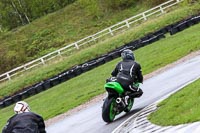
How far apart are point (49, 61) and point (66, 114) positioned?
75.7 ft

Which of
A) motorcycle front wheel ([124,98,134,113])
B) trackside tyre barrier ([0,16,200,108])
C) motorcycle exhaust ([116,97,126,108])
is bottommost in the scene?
motorcycle front wheel ([124,98,134,113])

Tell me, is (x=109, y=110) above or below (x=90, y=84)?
below

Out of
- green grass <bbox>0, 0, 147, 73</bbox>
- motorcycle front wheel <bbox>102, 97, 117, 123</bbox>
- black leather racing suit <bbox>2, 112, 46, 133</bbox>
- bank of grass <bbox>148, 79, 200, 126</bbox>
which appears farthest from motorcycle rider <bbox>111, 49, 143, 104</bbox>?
green grass <bbox>0, 0, 147, 73</bbox>

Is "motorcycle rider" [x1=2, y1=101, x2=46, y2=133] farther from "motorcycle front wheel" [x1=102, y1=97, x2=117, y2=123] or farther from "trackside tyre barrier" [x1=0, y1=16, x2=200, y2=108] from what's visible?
"trackside tyre barrier" [x1=0, y1=16, x2=200, y2=108]

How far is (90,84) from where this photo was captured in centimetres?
2683

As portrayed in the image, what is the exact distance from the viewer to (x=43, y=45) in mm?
58562

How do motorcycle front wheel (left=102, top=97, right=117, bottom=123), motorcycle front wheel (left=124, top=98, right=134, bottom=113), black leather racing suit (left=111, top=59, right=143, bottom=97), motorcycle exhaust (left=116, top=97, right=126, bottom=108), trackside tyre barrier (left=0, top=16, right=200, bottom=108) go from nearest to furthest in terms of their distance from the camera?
motorcycle front wheel (left=102, top=97, right=117, bottom=123) < motorcycle exhaust (left=116, top=97, right=126, bottom=108) < black leather racing suit (left=111, top=59, right=143, bottom=97) < motorcycle front wheel (left=124, top=98, right=134, bottom=113) < trackside tyre barrier (left=0, top=16, right=200, bottom=108)

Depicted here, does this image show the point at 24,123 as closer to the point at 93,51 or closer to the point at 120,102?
the point at 120,102

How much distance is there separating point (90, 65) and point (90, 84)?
7640mm

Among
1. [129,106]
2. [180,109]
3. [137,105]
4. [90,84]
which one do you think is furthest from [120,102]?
[90,84]

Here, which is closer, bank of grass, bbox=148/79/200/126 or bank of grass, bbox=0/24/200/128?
bank of grass, bbox=148/79/200/126

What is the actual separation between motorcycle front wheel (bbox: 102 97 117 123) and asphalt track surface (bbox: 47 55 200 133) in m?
0.15

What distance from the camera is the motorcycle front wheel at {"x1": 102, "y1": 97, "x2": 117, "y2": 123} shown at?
13729 mm

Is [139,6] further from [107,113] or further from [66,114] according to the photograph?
[107,113]
